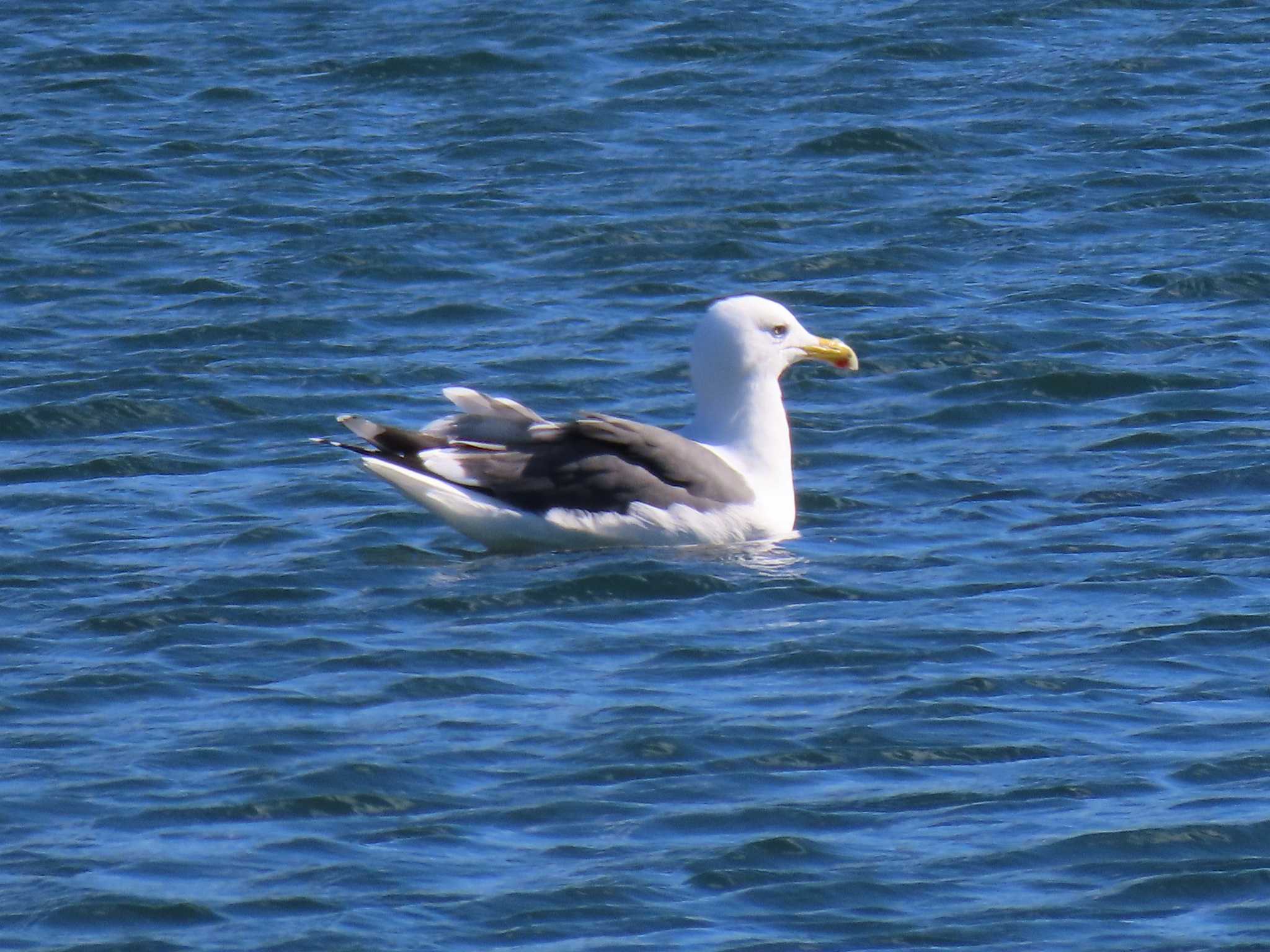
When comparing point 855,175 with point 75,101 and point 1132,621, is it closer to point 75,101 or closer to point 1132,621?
point 75,101

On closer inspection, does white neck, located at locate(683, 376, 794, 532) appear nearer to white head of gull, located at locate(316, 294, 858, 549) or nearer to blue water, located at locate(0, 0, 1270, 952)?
white head of gull, located at locate(316, 294, 858, 549)

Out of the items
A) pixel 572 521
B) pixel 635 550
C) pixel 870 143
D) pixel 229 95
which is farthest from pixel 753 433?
pixel 229 95

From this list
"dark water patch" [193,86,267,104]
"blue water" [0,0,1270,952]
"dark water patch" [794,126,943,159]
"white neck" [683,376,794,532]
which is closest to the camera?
"blue water" [0,0,1270,952]

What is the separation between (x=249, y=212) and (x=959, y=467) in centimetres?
615

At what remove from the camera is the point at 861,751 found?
881 cm

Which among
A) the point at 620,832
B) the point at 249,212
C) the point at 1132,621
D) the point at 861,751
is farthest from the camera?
the point at 249,212

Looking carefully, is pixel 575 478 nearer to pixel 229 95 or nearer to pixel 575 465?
pixel 575 465

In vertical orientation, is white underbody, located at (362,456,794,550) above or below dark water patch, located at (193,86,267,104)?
below

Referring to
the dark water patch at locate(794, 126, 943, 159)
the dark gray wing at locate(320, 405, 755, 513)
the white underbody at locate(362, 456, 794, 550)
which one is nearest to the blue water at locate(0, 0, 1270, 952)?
the dark water patch at locate(794, 126, 943, 159)

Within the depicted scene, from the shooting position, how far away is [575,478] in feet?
37.1

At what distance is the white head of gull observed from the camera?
1127cm

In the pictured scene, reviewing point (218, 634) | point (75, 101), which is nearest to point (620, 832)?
point (218, 634)

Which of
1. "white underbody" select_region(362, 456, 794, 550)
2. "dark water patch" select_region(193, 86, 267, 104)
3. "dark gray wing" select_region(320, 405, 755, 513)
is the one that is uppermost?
"dark water patch" select_region(193, 86, 267, 104)

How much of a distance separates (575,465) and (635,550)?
15.7 inches
